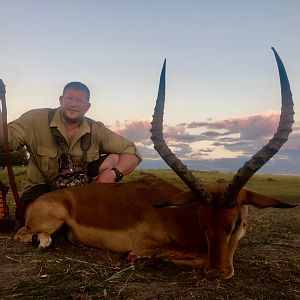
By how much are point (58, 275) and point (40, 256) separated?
3.68ft

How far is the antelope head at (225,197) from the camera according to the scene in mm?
5016

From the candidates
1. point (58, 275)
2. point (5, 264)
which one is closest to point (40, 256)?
point (5, 264)

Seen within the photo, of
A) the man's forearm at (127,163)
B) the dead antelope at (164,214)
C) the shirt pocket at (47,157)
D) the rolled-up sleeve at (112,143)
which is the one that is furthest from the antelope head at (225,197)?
the rolled-up sleeve at (112,143)

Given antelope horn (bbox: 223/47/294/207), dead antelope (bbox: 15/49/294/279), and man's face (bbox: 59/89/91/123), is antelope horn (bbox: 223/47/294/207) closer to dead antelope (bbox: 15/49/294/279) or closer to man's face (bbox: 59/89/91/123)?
dead antelope (bbox: 15/49/294/279)

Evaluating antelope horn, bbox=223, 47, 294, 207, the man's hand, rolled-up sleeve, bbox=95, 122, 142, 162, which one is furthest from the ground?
rolled-up sleeve, bbox=95, 122, 142, 162

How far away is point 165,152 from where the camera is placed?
550 cm

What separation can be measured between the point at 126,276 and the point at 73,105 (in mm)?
3715

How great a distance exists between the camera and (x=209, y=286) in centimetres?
480

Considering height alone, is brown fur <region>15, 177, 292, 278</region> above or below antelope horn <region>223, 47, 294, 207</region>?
below

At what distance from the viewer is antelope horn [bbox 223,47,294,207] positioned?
4.93 metres

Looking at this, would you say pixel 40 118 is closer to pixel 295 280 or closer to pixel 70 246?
pixel 70 246

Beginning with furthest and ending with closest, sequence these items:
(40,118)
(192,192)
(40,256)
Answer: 1. (40,118)
2. (40,256)
3. (192,192)

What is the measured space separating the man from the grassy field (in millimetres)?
1242

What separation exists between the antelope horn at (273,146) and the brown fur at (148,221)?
0.16 metres
